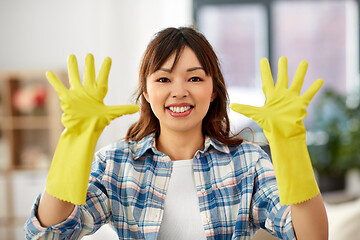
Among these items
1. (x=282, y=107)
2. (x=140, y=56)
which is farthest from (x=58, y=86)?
(x=140, y=56)

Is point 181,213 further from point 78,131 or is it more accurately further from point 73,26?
point 73,26

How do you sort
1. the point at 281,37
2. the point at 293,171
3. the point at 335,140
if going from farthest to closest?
the point at 281,37, the point at 335,140, the point at 293,171

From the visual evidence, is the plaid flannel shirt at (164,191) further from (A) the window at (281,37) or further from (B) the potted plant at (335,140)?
(A) the window at (281,37)

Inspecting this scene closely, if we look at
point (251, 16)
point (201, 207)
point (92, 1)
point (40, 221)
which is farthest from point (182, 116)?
point (251, 16)

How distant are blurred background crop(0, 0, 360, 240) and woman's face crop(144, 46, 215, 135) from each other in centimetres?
258

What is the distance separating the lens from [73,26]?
4.07 meters

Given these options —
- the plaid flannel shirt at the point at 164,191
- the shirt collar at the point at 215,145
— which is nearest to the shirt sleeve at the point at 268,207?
the plaid flannel shirt at the point at 164,191

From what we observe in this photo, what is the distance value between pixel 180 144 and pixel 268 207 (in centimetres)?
30

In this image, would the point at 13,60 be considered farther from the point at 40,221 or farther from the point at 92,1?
the point at 40,221

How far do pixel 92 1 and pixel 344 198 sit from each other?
2680 millimetres

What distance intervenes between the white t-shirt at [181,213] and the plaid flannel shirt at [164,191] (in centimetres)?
2

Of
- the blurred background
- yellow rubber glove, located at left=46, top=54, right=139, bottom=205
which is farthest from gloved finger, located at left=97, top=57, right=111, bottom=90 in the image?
the blurred background

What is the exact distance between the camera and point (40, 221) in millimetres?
1024

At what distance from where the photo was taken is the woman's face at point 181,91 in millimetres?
1156
